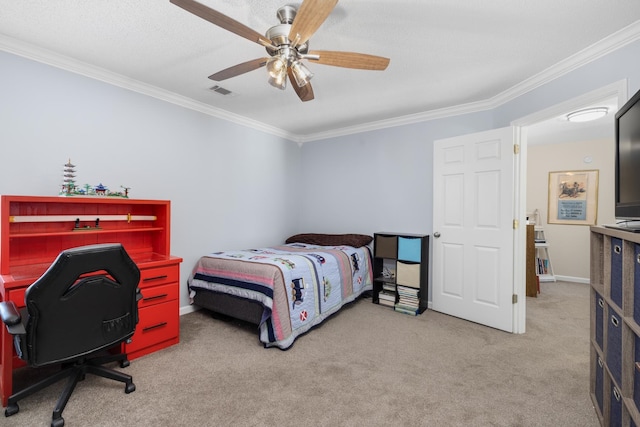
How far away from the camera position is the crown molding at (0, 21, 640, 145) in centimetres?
209

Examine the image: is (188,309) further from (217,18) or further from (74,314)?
(217,18)

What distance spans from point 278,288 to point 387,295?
169cm

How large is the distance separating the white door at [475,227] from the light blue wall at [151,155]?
7.62 feet

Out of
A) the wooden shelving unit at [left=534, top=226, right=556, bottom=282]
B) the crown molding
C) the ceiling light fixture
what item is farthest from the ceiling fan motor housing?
the wooden shelving unit at [left=534, top=226, right=556, bottom=282]

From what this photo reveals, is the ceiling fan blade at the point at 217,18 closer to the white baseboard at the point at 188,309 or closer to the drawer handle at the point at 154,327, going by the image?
the drawer handle at the point at 154,327

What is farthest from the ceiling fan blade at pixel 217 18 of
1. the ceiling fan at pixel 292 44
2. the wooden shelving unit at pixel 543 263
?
the wooden shelving unit at pixel 543 263

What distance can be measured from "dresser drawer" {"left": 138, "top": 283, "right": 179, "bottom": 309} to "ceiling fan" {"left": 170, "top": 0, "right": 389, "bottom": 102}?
5.64 ft

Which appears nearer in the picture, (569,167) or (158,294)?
(158,294)

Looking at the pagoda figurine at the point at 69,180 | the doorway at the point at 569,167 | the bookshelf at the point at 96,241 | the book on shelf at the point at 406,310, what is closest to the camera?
the bookshelf at the point at 96,241

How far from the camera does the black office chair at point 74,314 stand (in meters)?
1.52

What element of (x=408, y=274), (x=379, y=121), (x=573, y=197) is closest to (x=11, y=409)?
(x=408, y=274)

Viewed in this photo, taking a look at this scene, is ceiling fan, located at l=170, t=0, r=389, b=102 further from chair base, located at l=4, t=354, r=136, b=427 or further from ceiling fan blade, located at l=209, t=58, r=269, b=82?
chair base, located at l=4, t=354, r=136, b=427

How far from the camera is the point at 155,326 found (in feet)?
7.90

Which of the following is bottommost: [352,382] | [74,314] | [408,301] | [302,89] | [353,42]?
[352,382]
